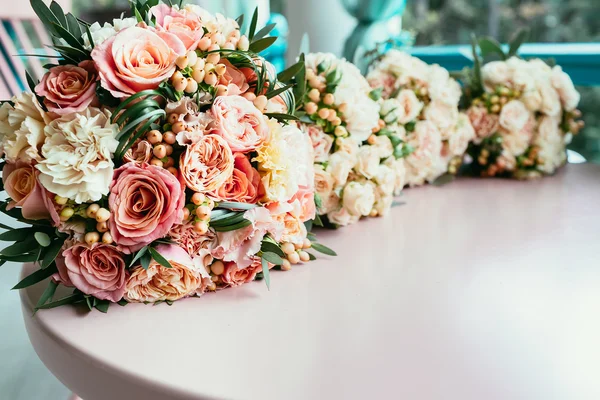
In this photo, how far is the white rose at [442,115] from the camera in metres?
1.21

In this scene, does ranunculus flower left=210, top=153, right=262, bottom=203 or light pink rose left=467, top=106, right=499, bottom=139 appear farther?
light pink rose left=467, top=106, right=499, bottom=139

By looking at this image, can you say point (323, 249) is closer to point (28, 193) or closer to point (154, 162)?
point (154, 162)

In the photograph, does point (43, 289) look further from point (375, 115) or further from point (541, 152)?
point (541, 152)

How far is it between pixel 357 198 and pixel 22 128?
518 mm

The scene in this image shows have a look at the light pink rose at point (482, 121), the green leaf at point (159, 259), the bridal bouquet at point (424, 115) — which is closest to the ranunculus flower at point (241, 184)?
the green leaf at point (159, 259)

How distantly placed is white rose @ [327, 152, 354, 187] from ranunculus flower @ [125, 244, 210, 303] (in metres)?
0.31

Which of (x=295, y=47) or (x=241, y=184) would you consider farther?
(x=295, y=47)

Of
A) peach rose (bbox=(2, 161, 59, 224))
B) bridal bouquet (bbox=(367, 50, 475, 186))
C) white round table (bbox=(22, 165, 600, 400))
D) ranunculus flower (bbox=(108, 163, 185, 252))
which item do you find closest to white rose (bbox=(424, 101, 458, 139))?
bridal bouquet (bbox=(367, 50, 475, 186))

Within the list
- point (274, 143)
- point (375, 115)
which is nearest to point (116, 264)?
point (274, 143)

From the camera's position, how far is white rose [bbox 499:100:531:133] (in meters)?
1.26

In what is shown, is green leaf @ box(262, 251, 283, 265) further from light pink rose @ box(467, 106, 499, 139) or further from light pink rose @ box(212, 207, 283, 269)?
light pink rose @ box(467, 106, 499, 139)

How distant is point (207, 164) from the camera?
700 mm

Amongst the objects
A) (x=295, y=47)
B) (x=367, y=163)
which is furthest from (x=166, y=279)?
(x=295, y=47)

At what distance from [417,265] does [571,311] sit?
0.22m
